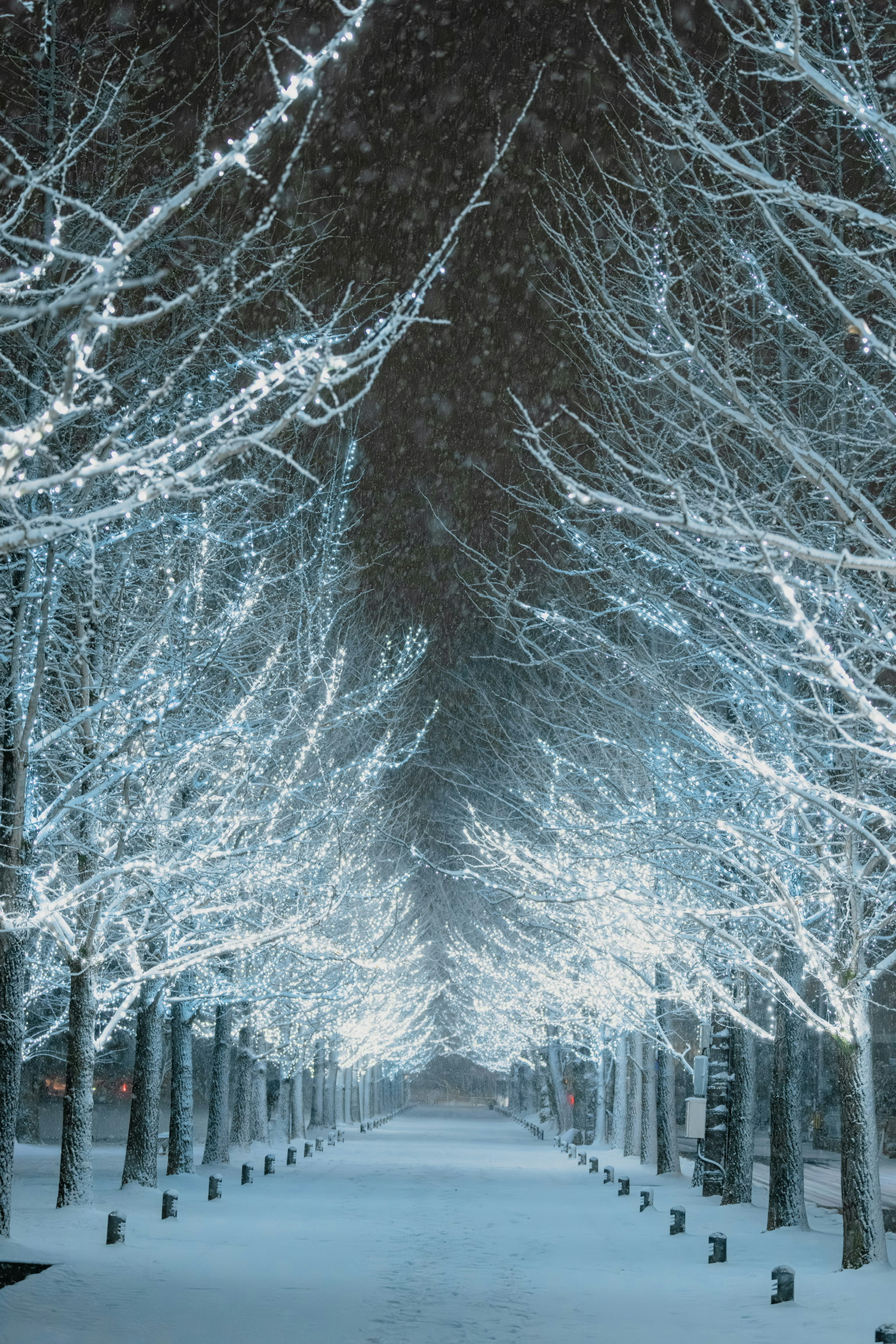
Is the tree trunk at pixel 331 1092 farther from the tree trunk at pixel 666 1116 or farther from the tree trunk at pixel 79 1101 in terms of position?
the tree trunk at pixel 79 1101

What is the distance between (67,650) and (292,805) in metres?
7.23

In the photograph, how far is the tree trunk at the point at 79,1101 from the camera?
14.2 m

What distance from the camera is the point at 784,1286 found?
1026 cm

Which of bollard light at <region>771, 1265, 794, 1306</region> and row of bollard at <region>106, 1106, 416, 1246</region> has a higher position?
bollard light at <region>771, 1265, 794, 1306</region>

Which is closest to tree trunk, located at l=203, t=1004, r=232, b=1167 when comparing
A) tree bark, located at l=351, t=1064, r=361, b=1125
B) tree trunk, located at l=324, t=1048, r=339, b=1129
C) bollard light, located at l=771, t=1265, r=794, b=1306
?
bollard light, located at l=771, t=1265, r=794, b=1306

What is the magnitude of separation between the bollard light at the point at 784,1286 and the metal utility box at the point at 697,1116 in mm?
7947

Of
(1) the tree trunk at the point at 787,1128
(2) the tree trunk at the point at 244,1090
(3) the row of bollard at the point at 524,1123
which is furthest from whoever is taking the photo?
(3) the row of bollard at the point at 524,1123

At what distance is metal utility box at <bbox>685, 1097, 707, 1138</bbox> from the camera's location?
18.4 meters

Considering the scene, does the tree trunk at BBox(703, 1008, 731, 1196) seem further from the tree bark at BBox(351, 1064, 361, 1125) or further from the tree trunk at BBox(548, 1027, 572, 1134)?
the tree bark at BBox(351, 1064, 361, 1125)

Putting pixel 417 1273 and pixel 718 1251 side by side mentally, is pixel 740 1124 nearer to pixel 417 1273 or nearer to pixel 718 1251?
pixel 718 1251

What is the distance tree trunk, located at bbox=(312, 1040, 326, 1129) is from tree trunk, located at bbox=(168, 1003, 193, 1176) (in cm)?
1692

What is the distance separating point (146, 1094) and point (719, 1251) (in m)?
8.05

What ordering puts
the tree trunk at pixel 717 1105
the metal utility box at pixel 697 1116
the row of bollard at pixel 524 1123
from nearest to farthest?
the metal utility box at pixel 697 1116
the tree trunk at pixel 717 1105
the row of bollard at pixel 524 1123

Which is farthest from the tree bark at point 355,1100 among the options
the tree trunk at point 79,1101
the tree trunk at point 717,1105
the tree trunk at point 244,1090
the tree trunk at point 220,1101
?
the tree trunk at point 79,1101
